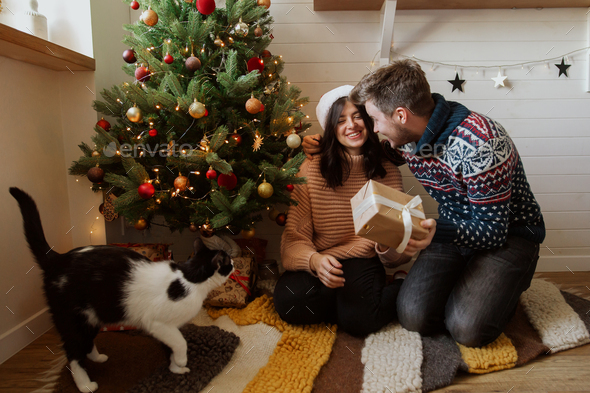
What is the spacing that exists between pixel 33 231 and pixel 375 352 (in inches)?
43.3

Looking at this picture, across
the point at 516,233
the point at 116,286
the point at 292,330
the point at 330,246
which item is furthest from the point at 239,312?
the point at 516,233

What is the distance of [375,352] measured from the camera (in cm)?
120

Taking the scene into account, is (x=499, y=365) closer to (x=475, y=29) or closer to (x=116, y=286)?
(x=116, y=286)

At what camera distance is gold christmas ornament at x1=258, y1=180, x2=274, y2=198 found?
48.5 inches

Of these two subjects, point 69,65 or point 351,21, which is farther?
point 351,21

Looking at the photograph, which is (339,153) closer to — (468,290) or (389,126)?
(389,126)

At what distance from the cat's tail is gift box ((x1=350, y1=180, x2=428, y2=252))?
88 centimetres

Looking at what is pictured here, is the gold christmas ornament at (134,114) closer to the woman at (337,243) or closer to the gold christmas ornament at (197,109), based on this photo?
the gold christmas ornament at (197,109)

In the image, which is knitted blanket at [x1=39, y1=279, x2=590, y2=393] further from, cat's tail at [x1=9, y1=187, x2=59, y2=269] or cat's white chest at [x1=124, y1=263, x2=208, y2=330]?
cat's tail at [x1=9, y1=187, x2=59, y2=269]

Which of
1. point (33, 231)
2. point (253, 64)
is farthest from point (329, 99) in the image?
point (33, 231)

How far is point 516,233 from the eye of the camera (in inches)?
49.2

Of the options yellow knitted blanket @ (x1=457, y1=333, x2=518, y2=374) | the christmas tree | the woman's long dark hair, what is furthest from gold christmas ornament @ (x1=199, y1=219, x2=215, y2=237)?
yellow knitted blanket @ (x1=457, y1=333, x2=518, y2=374)

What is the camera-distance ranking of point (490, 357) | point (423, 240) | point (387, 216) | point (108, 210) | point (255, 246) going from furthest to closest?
1. point (255, 246)
2. point (108, 210)
3. point (490, 357)
4. point (423, 240)
5. point (387, 216)

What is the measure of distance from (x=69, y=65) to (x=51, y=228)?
2.14 ft
